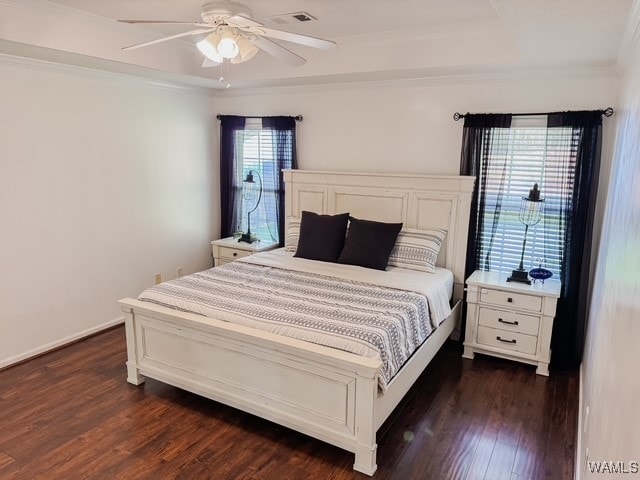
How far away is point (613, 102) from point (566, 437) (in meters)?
2.36

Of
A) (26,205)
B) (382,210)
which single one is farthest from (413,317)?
(26,205)

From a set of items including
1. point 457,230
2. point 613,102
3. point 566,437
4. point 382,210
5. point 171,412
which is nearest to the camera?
point 566,437

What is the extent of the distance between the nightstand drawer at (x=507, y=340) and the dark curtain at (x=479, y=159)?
0.30 meters

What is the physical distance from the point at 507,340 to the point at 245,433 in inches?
83.4

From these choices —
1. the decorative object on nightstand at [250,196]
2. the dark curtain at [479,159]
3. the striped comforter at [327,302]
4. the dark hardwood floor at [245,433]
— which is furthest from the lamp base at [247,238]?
the dark curtain at [479,159]

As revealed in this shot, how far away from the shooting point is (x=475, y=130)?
3.71 m

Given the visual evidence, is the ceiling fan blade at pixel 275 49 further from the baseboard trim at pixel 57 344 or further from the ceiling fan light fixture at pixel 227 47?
the baseboard trim at pixel 57 344

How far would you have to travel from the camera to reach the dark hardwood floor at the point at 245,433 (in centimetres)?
234

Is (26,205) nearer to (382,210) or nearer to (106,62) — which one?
(106,62)

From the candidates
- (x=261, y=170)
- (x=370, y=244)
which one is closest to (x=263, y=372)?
(x=370, y=244)

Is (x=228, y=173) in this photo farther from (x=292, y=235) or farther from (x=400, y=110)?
(x=400, y=110)

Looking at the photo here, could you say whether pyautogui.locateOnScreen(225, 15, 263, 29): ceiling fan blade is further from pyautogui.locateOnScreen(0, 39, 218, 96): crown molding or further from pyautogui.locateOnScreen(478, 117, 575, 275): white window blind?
pyautogui.locateOnScreen(478, 117, 575, 275): white window blind

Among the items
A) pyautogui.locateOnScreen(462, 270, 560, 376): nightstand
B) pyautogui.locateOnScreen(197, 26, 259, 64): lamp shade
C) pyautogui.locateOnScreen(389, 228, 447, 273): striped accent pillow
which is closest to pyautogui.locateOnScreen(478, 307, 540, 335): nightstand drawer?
pyautogui.locateOnScreen(462, 270, 560, 376): nightstand

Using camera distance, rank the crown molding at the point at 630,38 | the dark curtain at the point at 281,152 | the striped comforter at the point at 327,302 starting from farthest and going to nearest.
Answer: the dark curtain at the point at 281,152 < the striped comforter at the point at 327,302 < the crown molding at the point at 630,38
